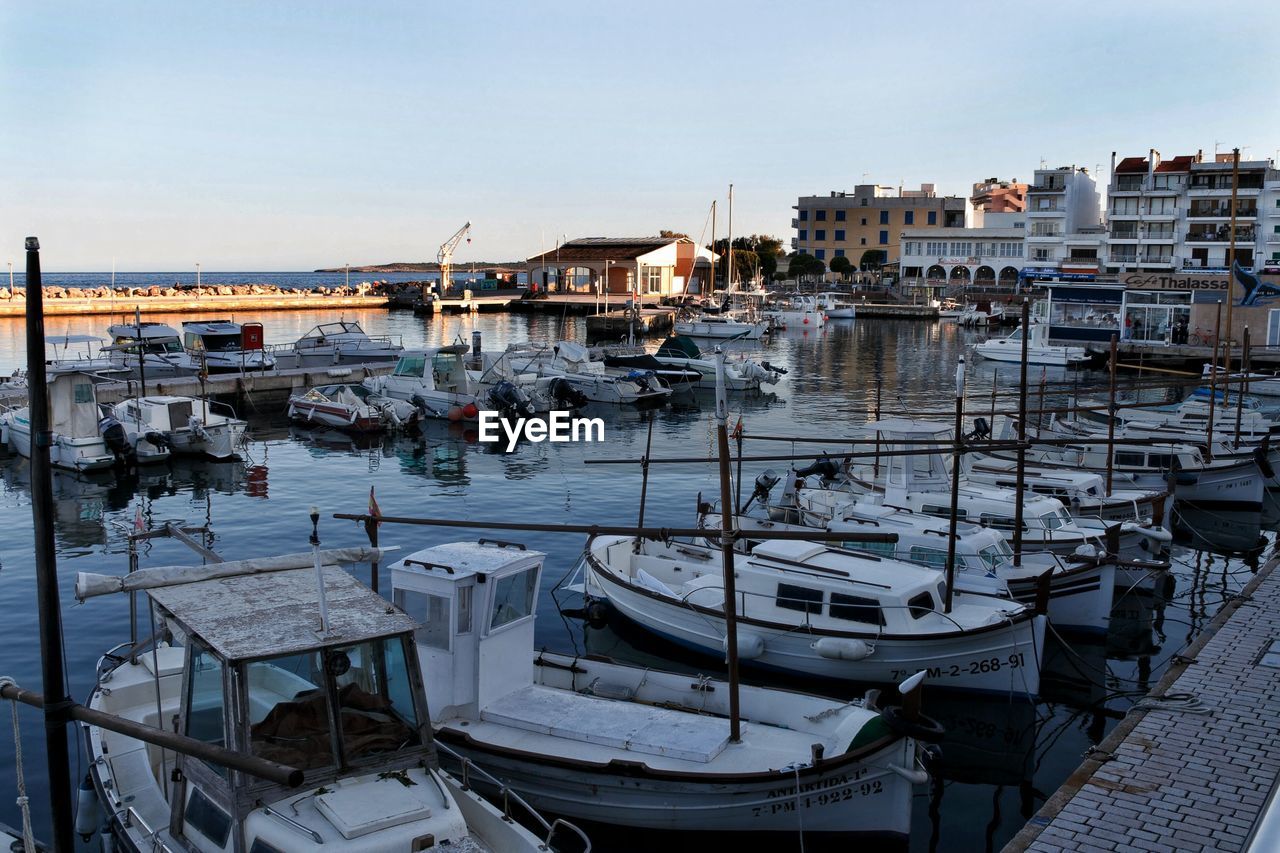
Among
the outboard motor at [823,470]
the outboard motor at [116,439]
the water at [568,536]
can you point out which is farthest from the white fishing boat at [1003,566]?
the outboard motor at [116,439]

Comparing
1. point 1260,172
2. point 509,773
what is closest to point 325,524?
point 509,773

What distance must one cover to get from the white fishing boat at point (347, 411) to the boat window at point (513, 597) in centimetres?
3019

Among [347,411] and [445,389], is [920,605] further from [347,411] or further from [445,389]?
[445,389]

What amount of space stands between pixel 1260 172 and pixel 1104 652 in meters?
81.3

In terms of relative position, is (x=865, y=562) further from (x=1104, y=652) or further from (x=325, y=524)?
(x=325, y=524)

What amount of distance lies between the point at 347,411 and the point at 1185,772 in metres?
35.9

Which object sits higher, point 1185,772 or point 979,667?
point 1185,772

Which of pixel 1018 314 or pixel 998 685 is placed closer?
pixel 998 685

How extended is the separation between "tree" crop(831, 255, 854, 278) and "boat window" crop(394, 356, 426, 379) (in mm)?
96528

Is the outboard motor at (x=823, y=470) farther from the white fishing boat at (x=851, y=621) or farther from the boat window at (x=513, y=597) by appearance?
the boat window at (x=513, y=597)

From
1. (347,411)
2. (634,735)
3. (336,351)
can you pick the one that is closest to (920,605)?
(634,735)

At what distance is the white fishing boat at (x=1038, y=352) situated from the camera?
70438 millimetres

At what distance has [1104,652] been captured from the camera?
20.2 metres

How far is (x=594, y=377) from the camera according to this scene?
5191 centimetres
